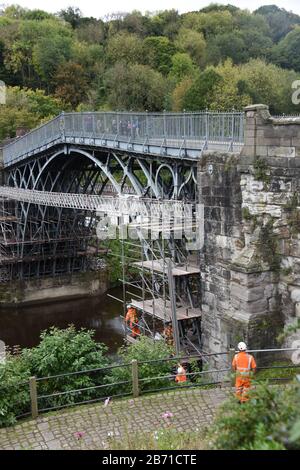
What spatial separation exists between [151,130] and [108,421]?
12.3 metres

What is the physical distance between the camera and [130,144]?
21.1m

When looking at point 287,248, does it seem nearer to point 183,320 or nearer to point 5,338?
point 183,320

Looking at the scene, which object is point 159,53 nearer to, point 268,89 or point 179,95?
point 179,95

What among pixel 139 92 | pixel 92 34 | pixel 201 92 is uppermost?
pixel 92 34

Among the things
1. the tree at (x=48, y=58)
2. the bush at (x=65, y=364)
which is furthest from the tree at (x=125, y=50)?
the bush at (x=65, y=364)

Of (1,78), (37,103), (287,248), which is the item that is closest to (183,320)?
(287,248)

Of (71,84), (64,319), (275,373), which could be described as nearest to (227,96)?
(64,319)

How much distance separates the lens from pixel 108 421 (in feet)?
33.0

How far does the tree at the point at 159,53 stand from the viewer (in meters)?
67.3

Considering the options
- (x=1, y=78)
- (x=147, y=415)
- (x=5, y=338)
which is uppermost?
(x=1, y=78)

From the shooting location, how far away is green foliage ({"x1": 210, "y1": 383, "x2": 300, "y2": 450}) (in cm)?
562

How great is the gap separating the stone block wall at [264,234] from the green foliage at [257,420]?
675 cm

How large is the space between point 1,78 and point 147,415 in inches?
2467

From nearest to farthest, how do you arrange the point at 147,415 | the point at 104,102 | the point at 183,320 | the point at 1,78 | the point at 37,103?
1. the point at 147,415
2. the point at 183,320
3. the point at 37,103
4. the point at 104,102
5. the point at 1,78
